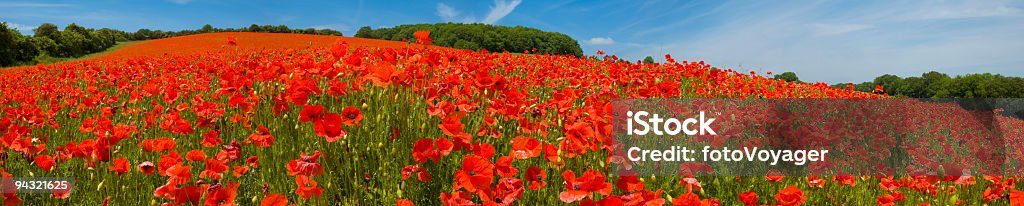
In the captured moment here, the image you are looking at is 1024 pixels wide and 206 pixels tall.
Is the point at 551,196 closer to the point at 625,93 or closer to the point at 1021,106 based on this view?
the point at 625,93

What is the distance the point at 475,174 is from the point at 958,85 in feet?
162

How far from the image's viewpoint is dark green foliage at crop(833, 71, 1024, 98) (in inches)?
1383

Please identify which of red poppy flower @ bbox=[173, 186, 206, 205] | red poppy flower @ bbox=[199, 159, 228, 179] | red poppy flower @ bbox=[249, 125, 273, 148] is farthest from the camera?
red poppy flower @ bbox=[249, 125, 273, 148]

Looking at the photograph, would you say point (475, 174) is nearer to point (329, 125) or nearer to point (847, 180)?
point (329, 125)

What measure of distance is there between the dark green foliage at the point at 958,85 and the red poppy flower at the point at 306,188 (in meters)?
37.2

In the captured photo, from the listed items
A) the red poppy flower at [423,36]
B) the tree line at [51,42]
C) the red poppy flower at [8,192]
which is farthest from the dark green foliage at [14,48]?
the red poppy flower at [423,36]

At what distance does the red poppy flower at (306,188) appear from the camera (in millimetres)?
2175

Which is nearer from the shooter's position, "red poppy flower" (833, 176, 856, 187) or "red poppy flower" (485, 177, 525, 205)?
"red poppy flower" (485, 177, 525, 205)

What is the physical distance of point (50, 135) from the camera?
17.6 feet

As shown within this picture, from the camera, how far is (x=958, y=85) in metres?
40.9

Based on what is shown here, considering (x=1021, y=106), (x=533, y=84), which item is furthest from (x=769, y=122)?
(x=1021, y=106)

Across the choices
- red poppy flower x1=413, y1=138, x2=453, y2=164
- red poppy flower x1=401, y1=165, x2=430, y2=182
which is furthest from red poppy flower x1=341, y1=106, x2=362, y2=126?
red poppy flower x1=413, y1=138, x2=453, y2=164

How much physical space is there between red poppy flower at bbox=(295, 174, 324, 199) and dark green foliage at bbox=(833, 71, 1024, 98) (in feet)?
122

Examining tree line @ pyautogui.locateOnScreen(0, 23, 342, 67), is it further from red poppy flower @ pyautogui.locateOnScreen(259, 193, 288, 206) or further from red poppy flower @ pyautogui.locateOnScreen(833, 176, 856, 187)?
red poppy flower @ pyautogui.locateOnScreen(833, 176, 856, 187)
